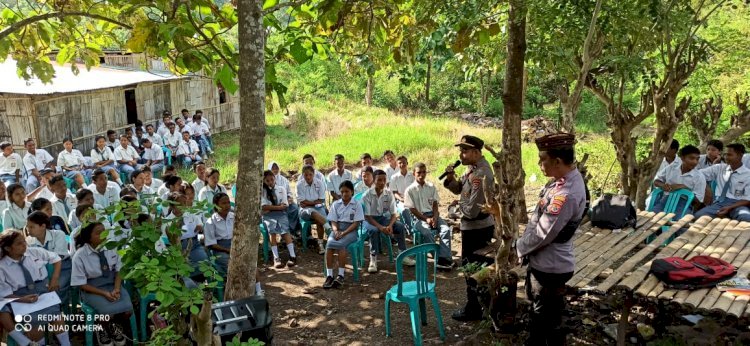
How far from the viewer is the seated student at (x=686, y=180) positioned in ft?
25.2

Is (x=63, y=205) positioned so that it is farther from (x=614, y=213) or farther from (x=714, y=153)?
(x=714, y=153)

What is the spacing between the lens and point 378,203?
7.87 m

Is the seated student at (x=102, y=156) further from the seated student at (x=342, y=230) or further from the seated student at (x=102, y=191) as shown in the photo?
the seated student at (x=342, y=230)

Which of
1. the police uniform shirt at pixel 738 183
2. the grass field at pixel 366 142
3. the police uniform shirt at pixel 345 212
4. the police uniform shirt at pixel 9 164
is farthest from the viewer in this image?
the grass field at pixel 366 142

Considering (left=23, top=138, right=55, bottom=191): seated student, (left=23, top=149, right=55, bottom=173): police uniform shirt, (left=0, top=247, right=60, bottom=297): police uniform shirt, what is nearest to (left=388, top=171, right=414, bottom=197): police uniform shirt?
(left=0, top=247, right=60, bottom=297): police uniform shirt

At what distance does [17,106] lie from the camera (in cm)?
1246

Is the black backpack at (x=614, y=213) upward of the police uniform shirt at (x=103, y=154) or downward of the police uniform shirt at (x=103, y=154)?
downward

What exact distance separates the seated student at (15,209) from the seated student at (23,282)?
208 cm

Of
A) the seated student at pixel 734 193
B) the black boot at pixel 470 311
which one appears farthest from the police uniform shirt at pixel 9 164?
the seated student at pixel 734 193

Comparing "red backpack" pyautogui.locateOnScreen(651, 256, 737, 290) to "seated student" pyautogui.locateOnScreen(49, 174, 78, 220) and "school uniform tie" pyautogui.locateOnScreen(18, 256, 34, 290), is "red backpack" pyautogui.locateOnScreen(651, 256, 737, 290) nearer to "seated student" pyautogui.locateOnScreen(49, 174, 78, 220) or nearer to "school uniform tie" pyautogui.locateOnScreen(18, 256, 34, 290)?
"school uniform tie" pyautogui.locateOnScreen(18, 256, 34, 290)

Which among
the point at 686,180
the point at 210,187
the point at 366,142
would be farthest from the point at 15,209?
the point at 366,142

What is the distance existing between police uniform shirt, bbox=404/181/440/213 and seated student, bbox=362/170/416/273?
252 mm

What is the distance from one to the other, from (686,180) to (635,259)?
3246 mm

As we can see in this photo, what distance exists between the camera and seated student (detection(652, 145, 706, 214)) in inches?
302
